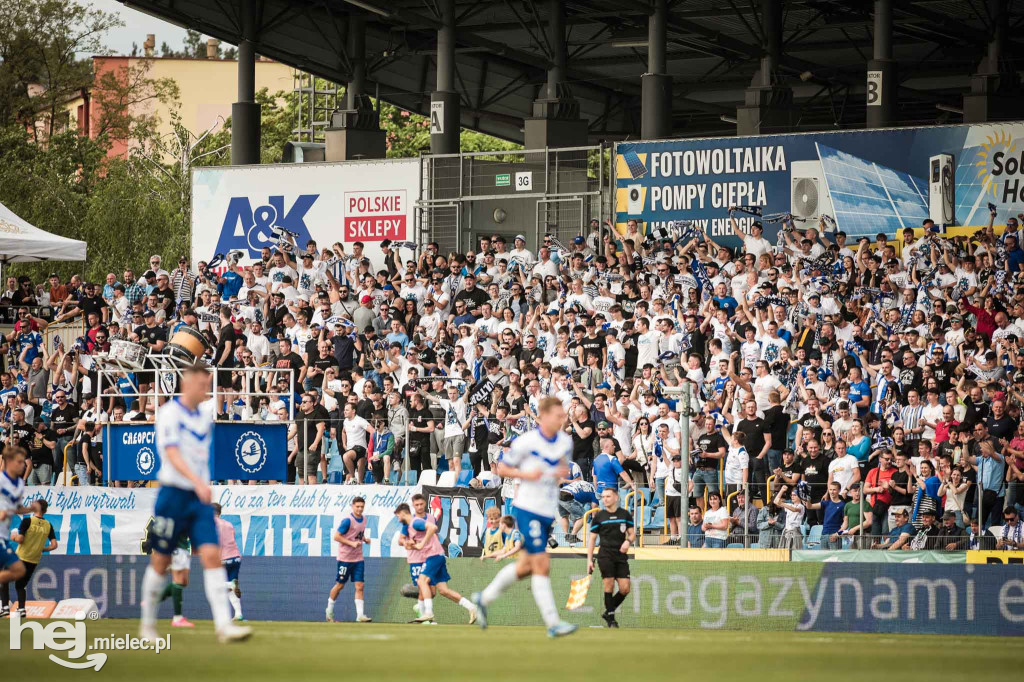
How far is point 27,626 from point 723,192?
58.5ft

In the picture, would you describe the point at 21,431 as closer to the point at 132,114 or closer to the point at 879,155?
the point at 879,155

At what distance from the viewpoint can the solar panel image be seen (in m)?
29.8

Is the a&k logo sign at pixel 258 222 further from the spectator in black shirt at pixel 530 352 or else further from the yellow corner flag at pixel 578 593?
the yellow corner flag at pixel 578 593

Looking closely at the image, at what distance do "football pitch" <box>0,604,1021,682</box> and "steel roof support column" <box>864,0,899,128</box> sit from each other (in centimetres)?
1781

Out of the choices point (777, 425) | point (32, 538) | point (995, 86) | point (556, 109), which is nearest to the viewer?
point (777, 425)

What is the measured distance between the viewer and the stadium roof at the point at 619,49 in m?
38.7

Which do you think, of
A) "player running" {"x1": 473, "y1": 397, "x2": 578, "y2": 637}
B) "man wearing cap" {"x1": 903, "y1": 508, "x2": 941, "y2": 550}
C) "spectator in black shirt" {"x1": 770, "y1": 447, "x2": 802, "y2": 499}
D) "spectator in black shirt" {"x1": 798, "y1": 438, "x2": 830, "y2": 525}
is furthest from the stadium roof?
"player running" {"x1": 473, "y1": 397, "x2": 578, "y2": 637}

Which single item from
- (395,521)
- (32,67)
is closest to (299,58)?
(395,521)

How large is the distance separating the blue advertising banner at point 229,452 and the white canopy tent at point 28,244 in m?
9.05

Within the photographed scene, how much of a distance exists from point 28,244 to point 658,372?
15178 millimetres

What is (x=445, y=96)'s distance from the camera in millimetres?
38031

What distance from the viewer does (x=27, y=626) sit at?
19.9m

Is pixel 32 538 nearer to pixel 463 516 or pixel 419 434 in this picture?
pixel 419 434

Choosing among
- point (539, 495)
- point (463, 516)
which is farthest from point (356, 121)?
point (539, 495)
